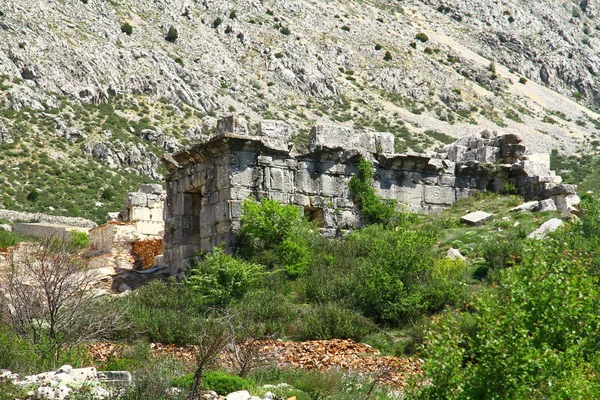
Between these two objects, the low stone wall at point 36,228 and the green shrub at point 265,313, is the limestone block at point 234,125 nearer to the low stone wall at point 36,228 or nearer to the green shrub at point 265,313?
→ the green shrub at point 265,313

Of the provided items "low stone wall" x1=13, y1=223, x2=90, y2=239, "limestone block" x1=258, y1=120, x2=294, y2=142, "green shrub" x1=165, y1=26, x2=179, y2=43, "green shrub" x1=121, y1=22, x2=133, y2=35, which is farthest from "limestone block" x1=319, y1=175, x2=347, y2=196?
"green shrub" x1=165, y1=26, x2=179, y2=43

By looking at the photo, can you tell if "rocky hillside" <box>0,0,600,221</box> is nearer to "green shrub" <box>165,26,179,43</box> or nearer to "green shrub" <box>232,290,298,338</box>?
"green shrub" <box>165,26,179,43</box>

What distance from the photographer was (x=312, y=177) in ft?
62.0

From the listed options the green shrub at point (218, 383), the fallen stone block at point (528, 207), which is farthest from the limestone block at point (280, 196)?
the green shrub at point (218, 383)

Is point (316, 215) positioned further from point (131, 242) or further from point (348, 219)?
point (131, 242)

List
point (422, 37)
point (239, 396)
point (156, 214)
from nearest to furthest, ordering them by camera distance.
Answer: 1. point (239, 396)
2. point (156, 214)
3. point (422, 37)

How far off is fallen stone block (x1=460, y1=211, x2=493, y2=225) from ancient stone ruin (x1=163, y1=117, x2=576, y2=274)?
1.61m

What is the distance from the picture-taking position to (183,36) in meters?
60.5

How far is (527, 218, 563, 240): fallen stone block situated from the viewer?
16017 millimetres

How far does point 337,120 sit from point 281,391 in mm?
44680

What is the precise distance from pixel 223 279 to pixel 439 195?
713 centimetres

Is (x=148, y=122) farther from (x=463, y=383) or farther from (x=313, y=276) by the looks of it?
(x=463, y=383)

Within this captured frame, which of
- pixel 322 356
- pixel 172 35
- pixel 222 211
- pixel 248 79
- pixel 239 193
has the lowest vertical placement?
pixel 322 356

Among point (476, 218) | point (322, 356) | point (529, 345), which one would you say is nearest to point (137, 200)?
point (476, 218)
